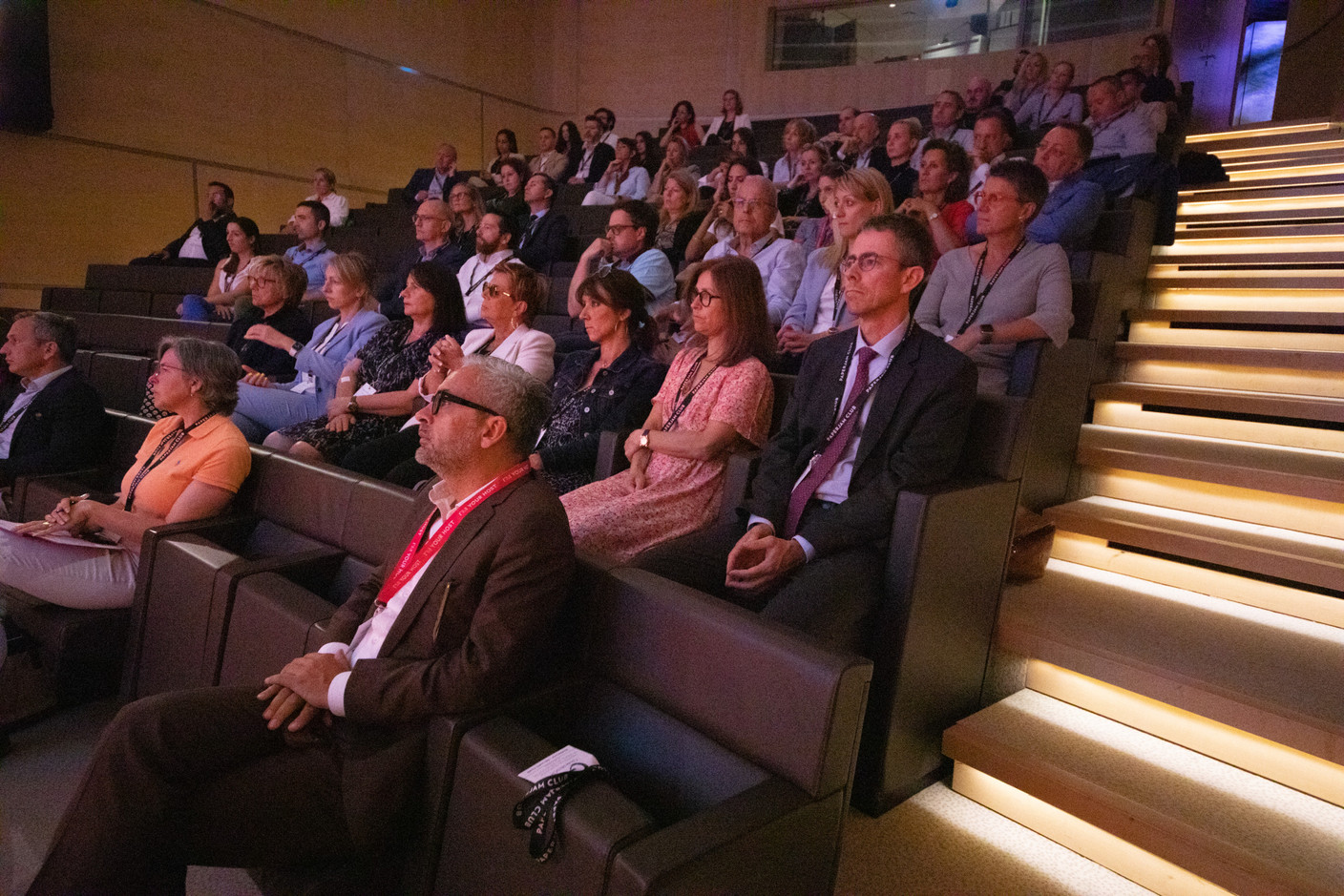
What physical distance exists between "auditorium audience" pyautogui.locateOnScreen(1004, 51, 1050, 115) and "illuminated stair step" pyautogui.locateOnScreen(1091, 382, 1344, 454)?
4.17m

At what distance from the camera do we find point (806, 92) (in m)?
8.61

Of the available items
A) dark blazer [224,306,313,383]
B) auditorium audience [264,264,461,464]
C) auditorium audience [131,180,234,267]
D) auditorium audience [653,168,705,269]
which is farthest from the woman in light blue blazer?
auditorium audience [131,180,234,267]

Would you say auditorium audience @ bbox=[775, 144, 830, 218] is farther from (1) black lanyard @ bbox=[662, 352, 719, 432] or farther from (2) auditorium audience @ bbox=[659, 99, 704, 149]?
(2) auditorium audience @ bbox=[659, 99, 704, 149]

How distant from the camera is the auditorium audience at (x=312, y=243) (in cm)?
471

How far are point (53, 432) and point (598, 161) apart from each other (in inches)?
191

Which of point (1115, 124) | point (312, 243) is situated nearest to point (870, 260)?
point (1115, 124)

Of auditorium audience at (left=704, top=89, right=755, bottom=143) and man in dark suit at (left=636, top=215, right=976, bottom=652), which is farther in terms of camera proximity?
auditorium audience at (left=704, top=89, right=755, bottom=143)

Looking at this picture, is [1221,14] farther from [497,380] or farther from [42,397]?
[42,397]

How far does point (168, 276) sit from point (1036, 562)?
19.5ft

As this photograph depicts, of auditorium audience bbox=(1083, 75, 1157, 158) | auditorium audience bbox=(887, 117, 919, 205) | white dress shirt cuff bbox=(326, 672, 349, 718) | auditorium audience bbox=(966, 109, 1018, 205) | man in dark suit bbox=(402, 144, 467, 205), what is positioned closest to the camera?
white dress shirt cuff bbox=(326, 672, 349, 718)

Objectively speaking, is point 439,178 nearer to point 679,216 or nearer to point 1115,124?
point 679,216

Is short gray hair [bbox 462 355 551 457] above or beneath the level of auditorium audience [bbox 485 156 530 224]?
beneath

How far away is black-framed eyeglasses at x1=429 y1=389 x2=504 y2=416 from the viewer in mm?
1440

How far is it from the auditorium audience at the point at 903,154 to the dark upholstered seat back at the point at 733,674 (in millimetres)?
3266
